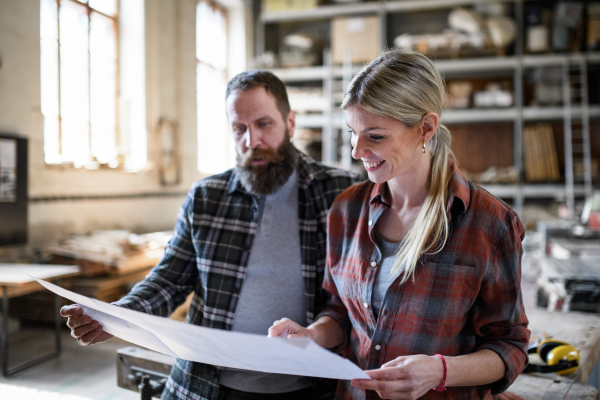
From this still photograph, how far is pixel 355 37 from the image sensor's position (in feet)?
31.2

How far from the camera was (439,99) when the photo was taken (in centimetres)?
130

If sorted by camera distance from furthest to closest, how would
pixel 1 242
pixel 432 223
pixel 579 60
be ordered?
pixel 579 60 → pixel 1 242 → pixel 432 223

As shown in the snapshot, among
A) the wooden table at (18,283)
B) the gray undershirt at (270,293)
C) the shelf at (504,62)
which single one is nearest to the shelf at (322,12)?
the shelf at (504,62)

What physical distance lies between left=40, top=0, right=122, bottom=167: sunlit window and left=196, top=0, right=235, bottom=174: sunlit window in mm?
2147

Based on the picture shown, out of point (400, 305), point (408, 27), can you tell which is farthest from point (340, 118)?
point (400, 305)

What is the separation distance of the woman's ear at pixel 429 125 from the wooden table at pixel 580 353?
0.84 metres

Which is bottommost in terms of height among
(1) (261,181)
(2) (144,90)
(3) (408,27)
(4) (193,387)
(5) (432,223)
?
(4) (193,387)

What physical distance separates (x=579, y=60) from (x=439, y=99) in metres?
8.55

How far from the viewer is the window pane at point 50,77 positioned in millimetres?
5414

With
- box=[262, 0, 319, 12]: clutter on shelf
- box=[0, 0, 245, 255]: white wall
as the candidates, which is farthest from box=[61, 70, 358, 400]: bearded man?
box=[262, 0, 319, 12]: clutter on shelf

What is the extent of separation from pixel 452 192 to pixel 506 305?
302 millimetres

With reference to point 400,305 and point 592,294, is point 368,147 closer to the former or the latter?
Answer: point 400,305

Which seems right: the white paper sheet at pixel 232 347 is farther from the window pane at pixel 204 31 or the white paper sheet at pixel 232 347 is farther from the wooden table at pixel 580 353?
the window pane at pixel 204 31

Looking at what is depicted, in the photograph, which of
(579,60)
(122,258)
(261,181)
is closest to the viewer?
(261,181)
